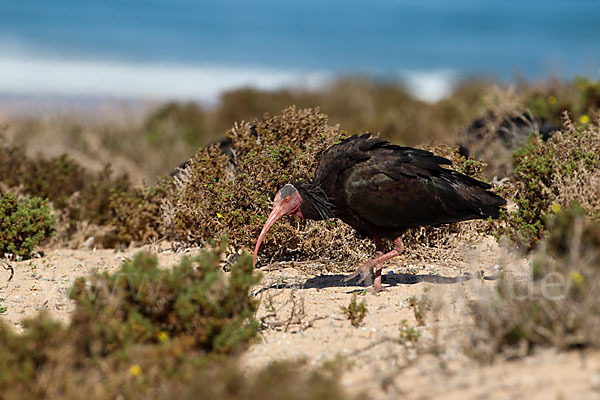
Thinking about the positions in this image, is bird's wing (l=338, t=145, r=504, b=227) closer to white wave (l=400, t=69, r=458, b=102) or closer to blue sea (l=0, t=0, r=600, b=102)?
white wave (l=400, t=69, r=458, b=102)

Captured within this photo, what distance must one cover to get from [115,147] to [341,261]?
1049 centimetres

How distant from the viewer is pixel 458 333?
4.40 m

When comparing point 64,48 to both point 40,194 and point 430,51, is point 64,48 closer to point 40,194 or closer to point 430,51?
point 430,51

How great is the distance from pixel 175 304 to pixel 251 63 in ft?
137

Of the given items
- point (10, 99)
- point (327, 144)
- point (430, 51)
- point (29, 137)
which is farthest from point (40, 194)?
point (430, 51)

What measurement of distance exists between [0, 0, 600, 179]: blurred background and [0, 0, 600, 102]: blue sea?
0.50 feet

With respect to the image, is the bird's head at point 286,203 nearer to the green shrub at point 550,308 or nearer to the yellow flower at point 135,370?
the green shrub at point 550,308

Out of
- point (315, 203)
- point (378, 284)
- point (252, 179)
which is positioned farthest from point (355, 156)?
point (252, 179)

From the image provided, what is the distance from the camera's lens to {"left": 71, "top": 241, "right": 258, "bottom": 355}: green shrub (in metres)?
4.12

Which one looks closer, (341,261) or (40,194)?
(341,261)

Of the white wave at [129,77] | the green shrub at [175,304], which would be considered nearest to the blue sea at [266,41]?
the white wave at [129,77]

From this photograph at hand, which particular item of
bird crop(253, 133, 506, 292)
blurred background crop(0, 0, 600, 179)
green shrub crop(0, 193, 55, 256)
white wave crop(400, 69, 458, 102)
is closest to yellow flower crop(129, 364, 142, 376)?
bird crop(253, 133, 506, 292)

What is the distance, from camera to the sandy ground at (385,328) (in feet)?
11.5

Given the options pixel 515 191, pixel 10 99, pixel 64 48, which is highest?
Answer: pixel 64 48
